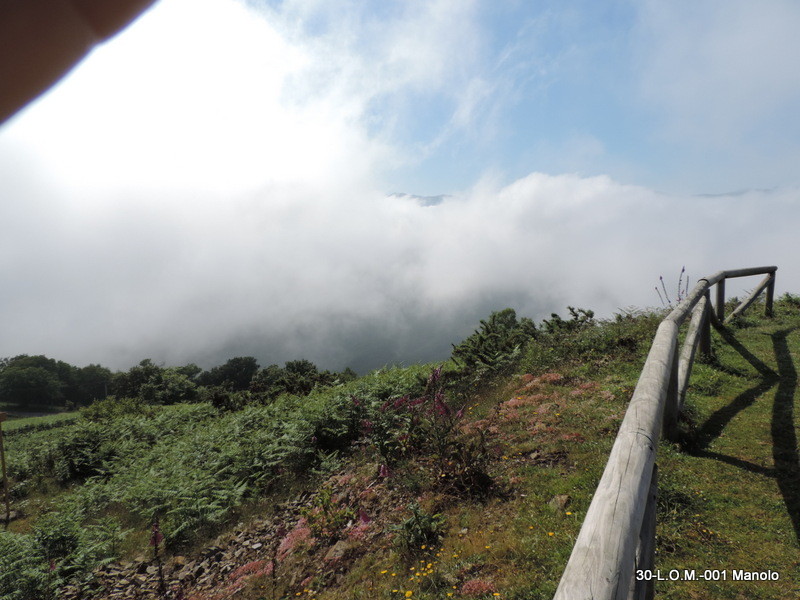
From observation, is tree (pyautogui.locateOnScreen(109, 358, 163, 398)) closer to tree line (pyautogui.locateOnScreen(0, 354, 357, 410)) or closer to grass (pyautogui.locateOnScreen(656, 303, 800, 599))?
tree line (pyautogui.locateOnScreen(0, 354, 357, 410))

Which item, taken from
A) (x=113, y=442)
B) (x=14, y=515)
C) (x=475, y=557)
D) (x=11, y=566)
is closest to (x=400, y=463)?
(x=475, y=557)

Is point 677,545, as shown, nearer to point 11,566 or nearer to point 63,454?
point 11,566

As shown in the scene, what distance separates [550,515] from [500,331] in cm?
746

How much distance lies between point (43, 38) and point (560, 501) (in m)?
4.87

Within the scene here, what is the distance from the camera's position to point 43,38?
1.60 ft

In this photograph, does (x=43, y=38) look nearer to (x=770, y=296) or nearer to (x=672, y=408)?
(x=672, y=408)

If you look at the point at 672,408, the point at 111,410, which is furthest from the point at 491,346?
the point at 111,410

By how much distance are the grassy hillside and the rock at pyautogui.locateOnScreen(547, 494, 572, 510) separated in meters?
0.02

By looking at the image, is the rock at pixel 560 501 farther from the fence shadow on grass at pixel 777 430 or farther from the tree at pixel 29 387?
the tree at pixel 29 387

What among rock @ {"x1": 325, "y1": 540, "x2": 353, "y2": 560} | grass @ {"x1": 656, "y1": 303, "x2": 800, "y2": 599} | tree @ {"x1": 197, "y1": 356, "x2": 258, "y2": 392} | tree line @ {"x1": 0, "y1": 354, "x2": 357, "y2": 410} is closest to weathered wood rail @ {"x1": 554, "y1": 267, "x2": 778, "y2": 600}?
grass @ {"x1": 656, "y1": 303, "x2": 800, "y2": 599}

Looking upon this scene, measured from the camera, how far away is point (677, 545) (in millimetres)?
3531

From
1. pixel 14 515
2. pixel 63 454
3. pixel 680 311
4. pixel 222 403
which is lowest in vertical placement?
pixel 14 515

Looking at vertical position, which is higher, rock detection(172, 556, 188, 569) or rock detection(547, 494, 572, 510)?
rock detection(547, 494, 572, 510)

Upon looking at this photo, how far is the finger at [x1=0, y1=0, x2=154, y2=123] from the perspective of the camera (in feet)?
1.44
